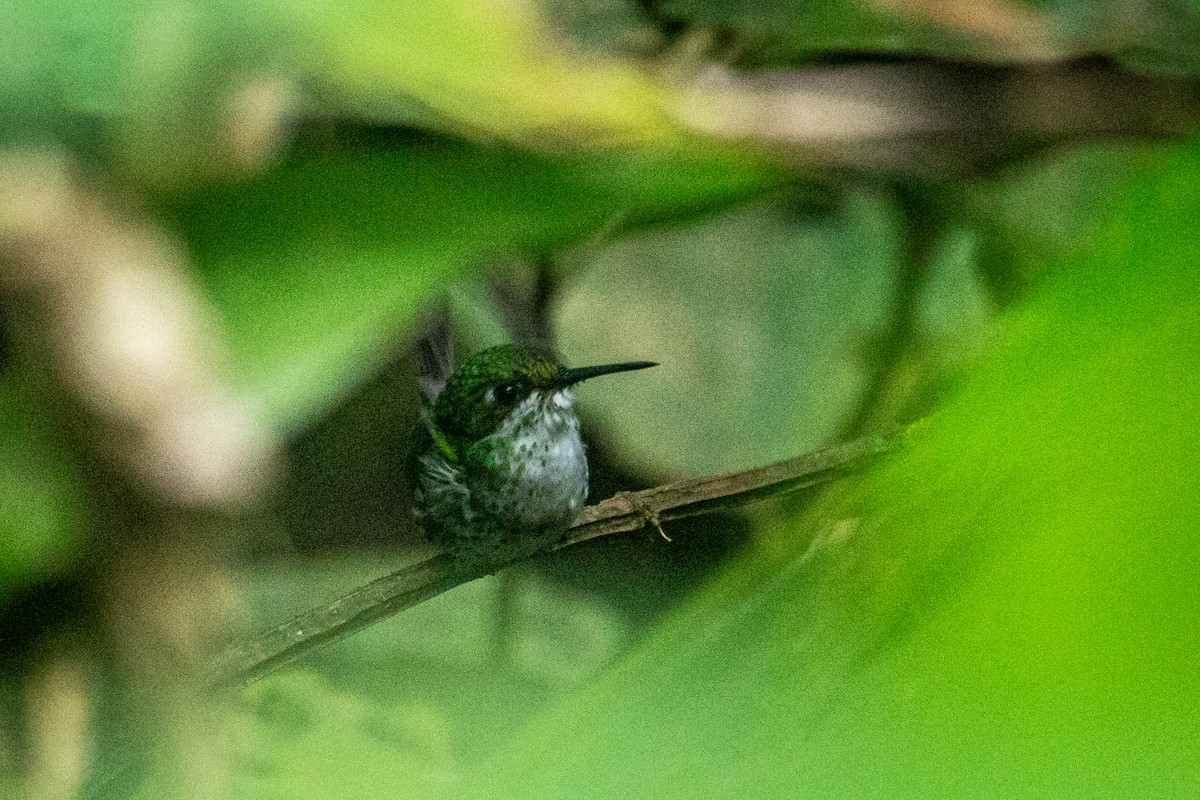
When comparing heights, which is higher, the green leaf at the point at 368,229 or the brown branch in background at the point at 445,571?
the green leaf at the point at 368,229

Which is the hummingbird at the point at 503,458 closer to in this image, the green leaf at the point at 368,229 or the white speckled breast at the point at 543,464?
the white speckled breast at the point at 543,464

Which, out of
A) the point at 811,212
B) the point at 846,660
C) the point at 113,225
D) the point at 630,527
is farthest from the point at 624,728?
the point at 811,212

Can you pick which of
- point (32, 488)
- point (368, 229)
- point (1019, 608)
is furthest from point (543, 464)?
point (1019, 608)

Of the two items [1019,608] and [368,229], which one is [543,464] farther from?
[1019,608]

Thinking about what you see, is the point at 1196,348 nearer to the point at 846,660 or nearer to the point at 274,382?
the point at 846,660

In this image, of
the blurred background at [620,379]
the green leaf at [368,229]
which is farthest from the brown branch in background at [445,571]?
the green leaf at [368,229]

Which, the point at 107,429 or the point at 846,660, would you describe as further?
the point at 107,429
